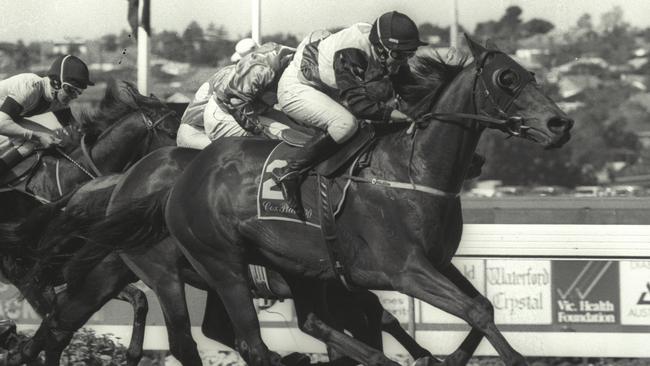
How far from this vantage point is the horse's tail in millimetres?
6188

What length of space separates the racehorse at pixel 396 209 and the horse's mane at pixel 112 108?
159cm

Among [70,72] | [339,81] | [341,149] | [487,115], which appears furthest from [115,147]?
[487,115]

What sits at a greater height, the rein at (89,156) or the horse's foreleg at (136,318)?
the rein at (89,156)

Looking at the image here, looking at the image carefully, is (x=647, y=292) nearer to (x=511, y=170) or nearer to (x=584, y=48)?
(x=511, y=170)

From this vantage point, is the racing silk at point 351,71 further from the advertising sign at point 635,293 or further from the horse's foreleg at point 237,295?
the advertising sign at point 635,293

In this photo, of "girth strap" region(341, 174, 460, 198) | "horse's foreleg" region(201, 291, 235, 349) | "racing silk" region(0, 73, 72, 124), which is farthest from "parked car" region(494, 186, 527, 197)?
"girth strap" region(341, 174, 460, 198)

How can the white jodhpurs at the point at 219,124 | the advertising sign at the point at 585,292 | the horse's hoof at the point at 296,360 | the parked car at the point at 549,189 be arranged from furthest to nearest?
the parked car at the point at 549,189
the advertising sign at the point at 585,292
the white jodhpurs at the point at 219,124
the horse's hoof at the point at 296,360

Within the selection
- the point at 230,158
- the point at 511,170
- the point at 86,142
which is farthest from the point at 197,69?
the point at 230,158

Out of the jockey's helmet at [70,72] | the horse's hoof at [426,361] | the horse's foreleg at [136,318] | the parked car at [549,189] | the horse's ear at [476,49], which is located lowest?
the parked car at [549,189]

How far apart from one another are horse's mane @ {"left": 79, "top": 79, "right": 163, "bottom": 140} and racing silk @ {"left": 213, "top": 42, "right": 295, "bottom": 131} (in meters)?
1.09

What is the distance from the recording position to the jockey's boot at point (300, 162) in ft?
18.0

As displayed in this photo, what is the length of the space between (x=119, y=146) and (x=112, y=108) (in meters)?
0.30

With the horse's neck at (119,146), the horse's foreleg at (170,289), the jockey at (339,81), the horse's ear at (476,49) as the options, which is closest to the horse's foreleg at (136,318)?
the horse's foreleg at (170,289)

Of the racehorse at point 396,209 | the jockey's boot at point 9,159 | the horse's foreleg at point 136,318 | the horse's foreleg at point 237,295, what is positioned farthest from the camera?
the jockey's boot at point 9,159
